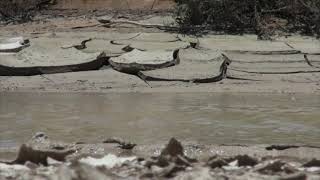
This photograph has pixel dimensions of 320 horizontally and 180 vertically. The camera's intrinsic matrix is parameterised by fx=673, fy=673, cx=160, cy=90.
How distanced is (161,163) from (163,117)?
6.13 ft

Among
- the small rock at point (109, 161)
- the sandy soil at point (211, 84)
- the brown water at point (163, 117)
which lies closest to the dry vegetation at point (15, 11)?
the sandy soil at point (211, 84)

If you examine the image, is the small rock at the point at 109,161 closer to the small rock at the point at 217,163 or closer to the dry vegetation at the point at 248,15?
the small rock at the point at 217,163

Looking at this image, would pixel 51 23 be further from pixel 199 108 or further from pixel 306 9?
Answer: pixel 199 108

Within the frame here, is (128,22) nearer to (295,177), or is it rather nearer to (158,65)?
(158,65)

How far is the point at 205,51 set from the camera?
780cm

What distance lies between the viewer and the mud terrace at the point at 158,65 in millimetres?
6562

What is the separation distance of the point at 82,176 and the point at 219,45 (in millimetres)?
5788

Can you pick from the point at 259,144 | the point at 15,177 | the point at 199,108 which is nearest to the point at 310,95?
the point at 199,108

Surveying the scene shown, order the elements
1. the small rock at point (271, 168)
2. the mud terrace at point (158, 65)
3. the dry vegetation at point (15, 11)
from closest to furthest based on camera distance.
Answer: the small rock at point (271, 168) < the mud terrace at point (158, 65) < the dry vegetation at point (15, 11)

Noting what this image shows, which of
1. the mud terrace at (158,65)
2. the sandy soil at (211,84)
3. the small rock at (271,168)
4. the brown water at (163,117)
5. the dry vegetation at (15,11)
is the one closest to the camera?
the small rock at (271,168)

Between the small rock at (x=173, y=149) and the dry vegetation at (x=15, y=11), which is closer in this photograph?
the small rock at (x=173, y=149)

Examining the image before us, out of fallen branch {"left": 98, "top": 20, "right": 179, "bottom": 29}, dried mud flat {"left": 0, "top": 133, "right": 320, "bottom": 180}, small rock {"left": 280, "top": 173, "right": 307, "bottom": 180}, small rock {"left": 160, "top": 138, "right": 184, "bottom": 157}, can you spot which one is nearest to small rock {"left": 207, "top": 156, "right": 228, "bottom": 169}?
dried mud flat {"left": 0, "top": 133, "right": 320, "bottom": 180}

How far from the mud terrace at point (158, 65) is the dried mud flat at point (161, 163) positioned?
2383 millimetres

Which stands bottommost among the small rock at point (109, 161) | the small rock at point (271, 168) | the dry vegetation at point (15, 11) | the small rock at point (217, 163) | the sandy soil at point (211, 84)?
the dry vegetation at point (15, 11)
